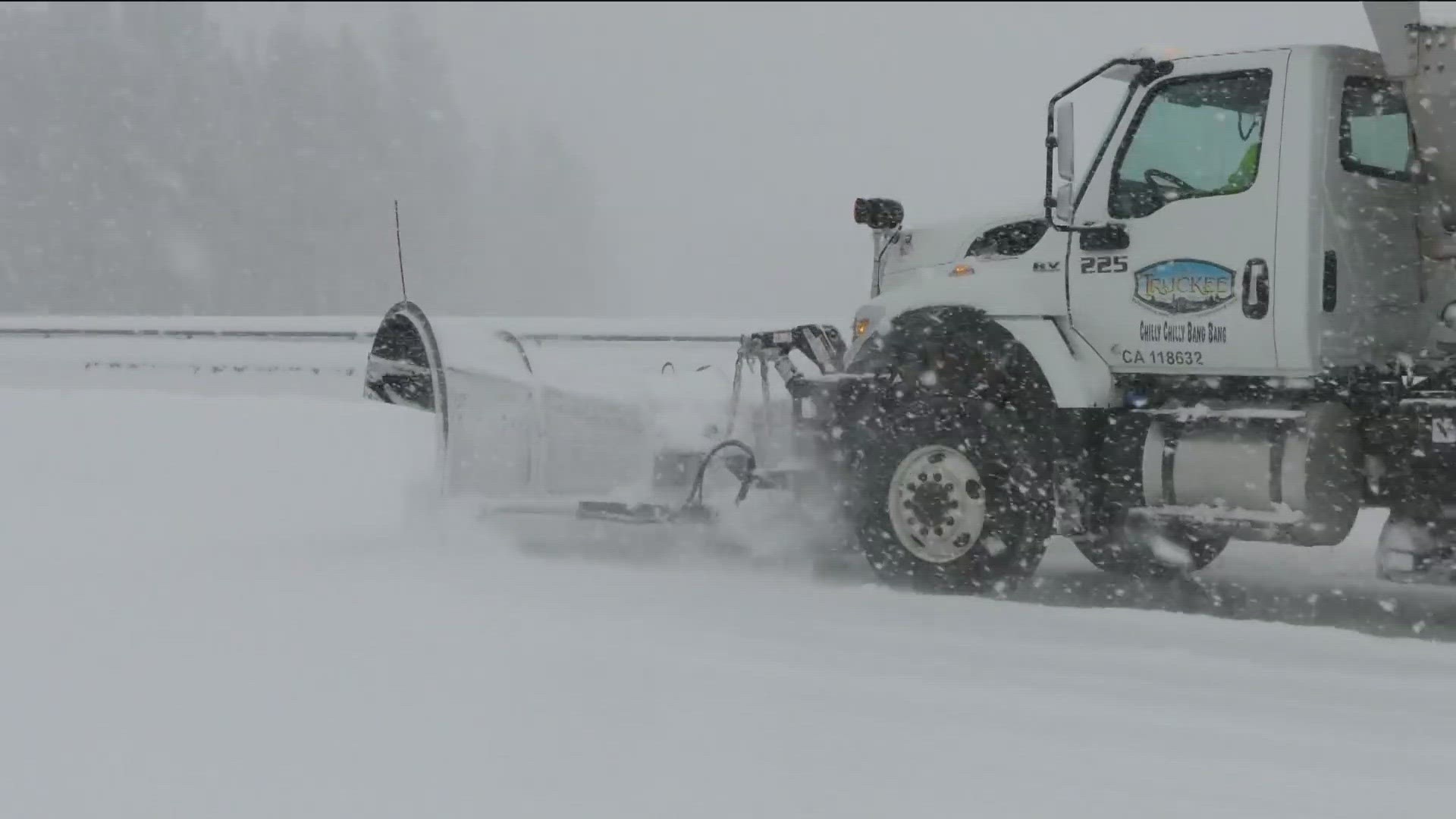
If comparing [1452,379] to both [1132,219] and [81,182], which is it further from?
[81,182]

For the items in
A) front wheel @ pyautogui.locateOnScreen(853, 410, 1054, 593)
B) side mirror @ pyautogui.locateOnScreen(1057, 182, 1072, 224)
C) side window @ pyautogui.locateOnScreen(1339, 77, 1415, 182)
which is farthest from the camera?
front wheel @ pyautogui.locateOnScreen(853, 410, 1054, 593)

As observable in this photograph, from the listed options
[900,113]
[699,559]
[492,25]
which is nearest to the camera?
[699,559]

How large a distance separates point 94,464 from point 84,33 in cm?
3060

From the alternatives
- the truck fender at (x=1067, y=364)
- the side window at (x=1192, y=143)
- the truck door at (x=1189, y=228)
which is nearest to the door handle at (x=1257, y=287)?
the truck door at (x=1189, y=228)

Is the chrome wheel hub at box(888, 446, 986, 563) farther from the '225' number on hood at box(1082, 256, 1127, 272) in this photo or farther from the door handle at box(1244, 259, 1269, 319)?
the door handle at box(1244, 259, 1269, 319)

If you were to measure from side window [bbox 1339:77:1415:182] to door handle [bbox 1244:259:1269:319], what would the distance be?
1.79 feet

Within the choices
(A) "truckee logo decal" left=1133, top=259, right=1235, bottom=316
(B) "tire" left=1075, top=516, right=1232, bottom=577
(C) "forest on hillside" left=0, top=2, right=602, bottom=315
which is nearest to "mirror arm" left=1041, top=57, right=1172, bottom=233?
(A) "truckee logo decal" left=1133, top=259, right=1235, bottom=316

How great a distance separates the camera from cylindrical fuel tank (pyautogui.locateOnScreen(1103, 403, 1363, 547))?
6172mm

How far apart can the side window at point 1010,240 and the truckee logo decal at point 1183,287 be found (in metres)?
0.65

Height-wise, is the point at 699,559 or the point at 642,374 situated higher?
the point at 642,374

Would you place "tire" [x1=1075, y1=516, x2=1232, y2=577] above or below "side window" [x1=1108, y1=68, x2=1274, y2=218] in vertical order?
below

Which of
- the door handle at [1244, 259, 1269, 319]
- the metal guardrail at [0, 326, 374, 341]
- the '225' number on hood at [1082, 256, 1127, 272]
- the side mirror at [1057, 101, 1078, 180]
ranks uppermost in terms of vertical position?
the side mirror at [1057, 101, 1078, 180]

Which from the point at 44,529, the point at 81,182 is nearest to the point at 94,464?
the point at 44,529

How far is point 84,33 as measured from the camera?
38781mm
